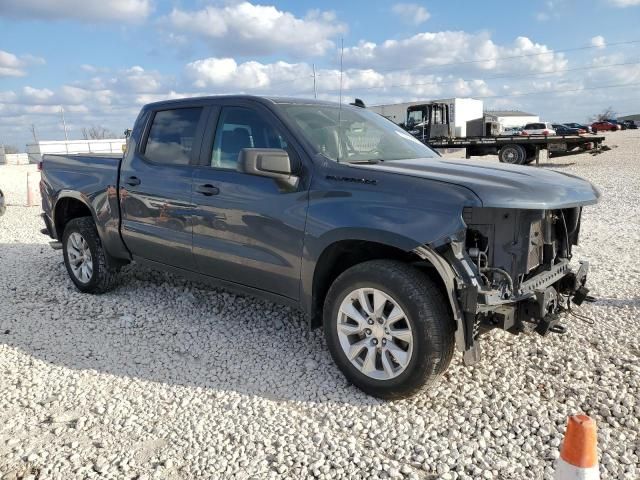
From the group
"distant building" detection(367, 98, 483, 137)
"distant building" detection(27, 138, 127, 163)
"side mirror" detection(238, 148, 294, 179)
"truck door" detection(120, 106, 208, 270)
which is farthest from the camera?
"distant building" detection(27, 138, 127, 163)

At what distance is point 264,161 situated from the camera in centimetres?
343

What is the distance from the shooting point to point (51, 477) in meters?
2.69

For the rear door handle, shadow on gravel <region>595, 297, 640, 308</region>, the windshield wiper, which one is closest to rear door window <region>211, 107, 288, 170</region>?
the windshield wiper

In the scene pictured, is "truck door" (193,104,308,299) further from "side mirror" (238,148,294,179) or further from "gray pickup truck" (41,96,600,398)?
"side mirror" (238,148,294,179)

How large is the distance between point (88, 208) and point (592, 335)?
193 inches

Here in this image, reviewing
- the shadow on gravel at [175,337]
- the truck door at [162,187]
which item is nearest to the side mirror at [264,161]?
the truck door at [162,187]

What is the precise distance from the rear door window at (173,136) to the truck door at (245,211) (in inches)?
9.2

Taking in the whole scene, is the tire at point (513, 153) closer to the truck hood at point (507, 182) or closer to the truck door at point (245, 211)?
the truck hood at point (507, 182)

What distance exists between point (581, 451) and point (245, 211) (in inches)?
107

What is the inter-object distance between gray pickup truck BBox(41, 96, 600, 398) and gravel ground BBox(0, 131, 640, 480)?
1.25ft

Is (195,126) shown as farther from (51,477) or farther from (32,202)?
(32,202)

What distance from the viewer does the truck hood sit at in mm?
2941

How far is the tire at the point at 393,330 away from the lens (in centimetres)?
308

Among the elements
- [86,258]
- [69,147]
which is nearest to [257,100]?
[86,258]
